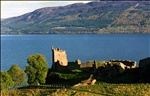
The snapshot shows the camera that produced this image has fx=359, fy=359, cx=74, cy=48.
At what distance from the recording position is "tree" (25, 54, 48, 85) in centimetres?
7638

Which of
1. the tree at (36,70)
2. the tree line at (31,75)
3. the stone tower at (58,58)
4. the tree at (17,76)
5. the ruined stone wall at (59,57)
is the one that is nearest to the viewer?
the tree line at (31,75)

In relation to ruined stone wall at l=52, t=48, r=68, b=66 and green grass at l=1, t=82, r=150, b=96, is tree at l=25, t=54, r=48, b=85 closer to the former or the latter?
ruined stone wall at l=52, t=48, r=68, b=66

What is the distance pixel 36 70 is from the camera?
78.2m

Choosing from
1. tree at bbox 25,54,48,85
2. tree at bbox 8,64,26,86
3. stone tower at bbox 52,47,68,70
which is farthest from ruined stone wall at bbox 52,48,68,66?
→ tree at bbox 8,64,26,86

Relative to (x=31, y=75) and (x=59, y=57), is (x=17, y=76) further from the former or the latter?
(x=59, y=57)

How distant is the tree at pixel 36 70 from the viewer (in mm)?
76375

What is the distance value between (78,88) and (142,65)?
2698cm

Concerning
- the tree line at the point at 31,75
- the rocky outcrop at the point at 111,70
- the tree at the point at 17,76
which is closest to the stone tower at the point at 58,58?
the tree line at the point at 31,75

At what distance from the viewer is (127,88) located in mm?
42719

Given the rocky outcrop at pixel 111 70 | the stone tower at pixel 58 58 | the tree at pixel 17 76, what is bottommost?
the tree at pixel 17 76

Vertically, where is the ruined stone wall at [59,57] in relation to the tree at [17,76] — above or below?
above

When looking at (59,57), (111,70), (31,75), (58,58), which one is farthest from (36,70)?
(111,70)

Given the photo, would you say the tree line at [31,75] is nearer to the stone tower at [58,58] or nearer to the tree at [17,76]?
the tree at [17,76]

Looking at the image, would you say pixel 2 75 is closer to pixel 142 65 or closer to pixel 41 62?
pixel 41 62
